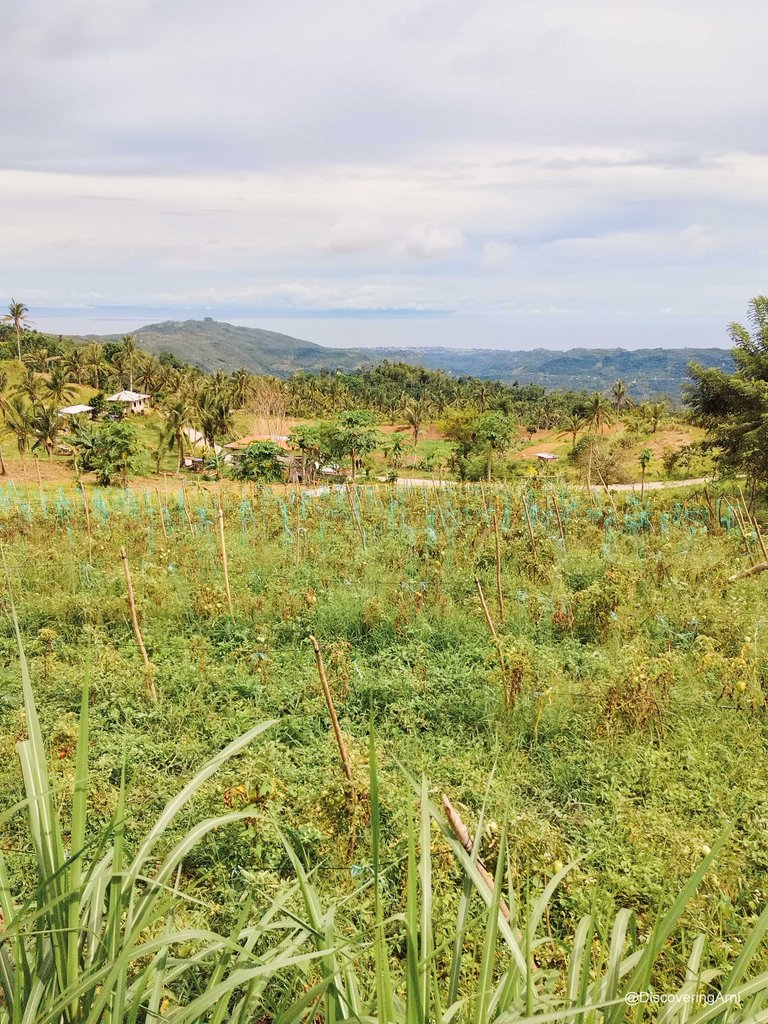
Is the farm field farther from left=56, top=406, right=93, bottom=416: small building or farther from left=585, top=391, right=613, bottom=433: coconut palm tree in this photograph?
left=585, top=391, right=613, bottom=433: coconut palm tree

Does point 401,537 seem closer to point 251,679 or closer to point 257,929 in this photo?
point 251,679

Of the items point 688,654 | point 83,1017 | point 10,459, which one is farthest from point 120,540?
point 10,459

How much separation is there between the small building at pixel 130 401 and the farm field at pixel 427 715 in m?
37.6

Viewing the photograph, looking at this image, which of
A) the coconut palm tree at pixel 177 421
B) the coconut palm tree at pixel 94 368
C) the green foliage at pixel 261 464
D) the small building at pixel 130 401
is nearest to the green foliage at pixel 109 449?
the coconut palm tree at pixel 177 421

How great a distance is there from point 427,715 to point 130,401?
4375 cm

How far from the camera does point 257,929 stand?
1278mm

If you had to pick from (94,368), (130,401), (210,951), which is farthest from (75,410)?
(210,951)

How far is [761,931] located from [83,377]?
5791 cm

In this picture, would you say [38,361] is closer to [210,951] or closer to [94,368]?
[94,368]

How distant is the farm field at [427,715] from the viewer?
2863mm

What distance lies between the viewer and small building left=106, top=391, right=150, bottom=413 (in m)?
42.4

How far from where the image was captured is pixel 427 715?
4.41 m

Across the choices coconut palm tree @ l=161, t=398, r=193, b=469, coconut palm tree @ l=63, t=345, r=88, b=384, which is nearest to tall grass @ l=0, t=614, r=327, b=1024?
coconut palm tree @ l=161, t=398, r=193, b=469

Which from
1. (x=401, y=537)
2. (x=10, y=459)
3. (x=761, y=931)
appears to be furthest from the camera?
(x=10, y=459)
